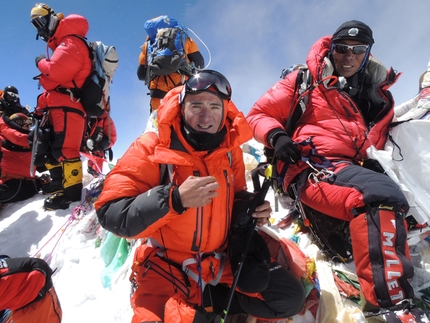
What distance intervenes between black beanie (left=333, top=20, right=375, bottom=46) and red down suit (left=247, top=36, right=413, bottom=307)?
0.21m

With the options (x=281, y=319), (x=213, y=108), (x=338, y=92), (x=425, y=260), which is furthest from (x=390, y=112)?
(x=281, y=319)

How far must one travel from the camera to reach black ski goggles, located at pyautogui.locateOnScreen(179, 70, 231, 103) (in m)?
2.04

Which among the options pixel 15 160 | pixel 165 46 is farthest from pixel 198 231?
pixel 15 160

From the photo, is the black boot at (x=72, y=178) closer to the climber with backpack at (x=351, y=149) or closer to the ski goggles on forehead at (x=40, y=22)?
the ski goggles on forehead at (x=40, y=22)

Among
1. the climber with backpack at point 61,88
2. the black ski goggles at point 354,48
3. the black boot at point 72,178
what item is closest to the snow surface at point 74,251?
the black boot at point 72,178

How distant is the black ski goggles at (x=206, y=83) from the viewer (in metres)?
2.04

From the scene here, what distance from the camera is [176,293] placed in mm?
1836

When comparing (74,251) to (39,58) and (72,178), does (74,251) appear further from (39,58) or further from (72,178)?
(39,58)

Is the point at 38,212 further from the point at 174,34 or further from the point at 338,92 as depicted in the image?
the point at 338,92

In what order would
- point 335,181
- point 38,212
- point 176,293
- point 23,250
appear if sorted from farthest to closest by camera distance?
point 38,212 → point 23,250 → point 335,181 → point 176,293

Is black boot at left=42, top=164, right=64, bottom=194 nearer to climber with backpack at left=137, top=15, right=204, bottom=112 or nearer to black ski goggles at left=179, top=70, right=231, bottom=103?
climber with backpack at left=137, top=15, right=204, bottom=112

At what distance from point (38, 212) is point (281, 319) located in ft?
15.1

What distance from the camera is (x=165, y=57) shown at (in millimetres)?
4965

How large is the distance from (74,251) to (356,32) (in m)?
4.37
